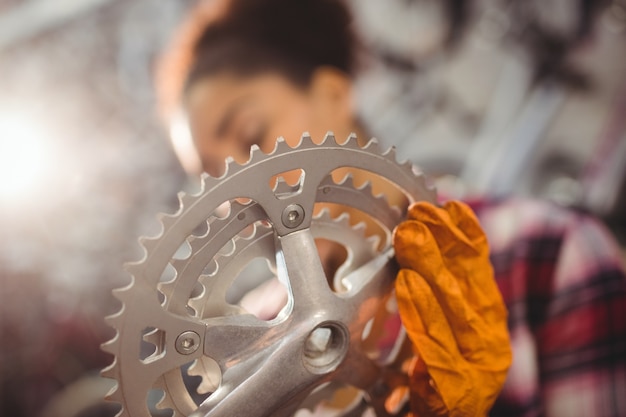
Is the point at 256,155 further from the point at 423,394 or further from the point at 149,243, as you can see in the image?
the point at 423,394

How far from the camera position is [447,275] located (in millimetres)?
442

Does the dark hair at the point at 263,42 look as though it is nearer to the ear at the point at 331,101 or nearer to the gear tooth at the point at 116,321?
the ear at the point at 331,101

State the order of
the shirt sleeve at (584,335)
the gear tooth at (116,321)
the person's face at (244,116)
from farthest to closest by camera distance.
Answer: the person's face at (244,116)
the shirt sleeve at (584,335)
the gear tooth at (116,321)

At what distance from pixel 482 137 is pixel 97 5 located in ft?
3.51

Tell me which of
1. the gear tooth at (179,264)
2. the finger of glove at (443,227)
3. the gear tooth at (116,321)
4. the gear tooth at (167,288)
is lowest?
the finger of glove at (443,227)

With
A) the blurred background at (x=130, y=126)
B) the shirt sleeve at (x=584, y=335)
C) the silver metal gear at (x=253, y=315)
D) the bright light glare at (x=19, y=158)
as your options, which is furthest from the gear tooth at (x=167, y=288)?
the bright light glare at (x=19, y=158)

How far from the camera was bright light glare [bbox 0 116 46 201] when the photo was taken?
1.33m

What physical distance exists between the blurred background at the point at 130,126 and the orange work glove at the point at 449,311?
2.69 feet

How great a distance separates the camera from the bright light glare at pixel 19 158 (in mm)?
1330

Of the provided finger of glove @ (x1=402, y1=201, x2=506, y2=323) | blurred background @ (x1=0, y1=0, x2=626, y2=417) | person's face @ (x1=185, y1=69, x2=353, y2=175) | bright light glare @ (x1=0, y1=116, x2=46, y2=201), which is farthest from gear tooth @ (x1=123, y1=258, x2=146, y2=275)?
bright light glare @ (x1=0, y1=116, x2=46, y2=201)

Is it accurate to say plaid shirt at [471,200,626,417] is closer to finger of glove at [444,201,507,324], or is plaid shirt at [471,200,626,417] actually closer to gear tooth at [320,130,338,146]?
finger of glove at [444,201,507,324]

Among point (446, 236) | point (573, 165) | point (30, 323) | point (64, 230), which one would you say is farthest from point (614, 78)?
point (30, 323)

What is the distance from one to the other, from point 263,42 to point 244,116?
0.20m

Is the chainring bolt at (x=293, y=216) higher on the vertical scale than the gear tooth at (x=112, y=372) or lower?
higher
